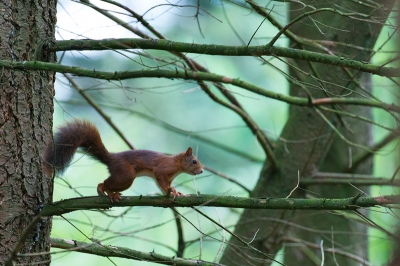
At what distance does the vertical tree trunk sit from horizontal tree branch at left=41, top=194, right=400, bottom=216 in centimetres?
17

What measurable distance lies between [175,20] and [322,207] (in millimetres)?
5702

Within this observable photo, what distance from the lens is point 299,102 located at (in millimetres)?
3295

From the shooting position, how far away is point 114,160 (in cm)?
301

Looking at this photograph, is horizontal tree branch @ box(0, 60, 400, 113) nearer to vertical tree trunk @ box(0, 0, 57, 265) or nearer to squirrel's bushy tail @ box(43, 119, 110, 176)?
vertical tree trunk @ box(0, 0, 57, 265)

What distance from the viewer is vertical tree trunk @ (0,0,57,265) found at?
2324 millimetres

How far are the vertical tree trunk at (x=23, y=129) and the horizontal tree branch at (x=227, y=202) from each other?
0.17 meters

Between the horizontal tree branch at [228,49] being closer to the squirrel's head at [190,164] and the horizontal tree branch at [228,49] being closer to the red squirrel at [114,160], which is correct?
the red squirrel at [114,160]

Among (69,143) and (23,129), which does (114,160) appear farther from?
(23,129)

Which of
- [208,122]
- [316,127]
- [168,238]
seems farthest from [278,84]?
[316,127]

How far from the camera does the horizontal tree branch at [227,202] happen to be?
6.24 feet

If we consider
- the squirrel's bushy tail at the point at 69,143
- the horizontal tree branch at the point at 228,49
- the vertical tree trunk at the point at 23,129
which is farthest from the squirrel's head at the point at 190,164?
the horizontal tree branch at the point at 228,49

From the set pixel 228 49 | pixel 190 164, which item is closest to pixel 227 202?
pixel 228 49

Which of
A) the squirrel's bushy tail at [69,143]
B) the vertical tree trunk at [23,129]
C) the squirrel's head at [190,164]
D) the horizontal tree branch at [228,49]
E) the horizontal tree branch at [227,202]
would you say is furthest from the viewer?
the squirrel's head at [190,164]

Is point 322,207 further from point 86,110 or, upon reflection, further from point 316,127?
Answer: point 86,110
